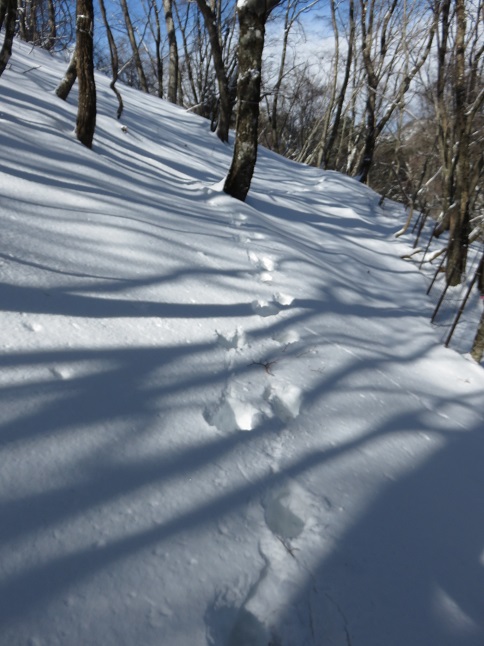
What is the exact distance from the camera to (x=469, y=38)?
17.4ft

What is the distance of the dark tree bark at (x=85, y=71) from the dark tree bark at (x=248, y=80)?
1.47m

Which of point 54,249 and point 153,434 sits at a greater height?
point 54,249

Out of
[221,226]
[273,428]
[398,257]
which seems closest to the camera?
[273,428]

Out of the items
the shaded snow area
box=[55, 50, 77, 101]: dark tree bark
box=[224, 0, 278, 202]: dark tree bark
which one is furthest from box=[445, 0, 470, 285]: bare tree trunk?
box=[55, 50, 77, 101]: dark tree bark

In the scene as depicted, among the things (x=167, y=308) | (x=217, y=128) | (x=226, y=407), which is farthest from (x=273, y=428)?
(x=217, y=128)

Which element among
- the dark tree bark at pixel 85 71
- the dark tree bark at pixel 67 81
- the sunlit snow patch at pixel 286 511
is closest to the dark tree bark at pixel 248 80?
the dark tree bark at pixel 85 71

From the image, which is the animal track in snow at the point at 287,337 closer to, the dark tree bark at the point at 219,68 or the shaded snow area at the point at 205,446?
the shaded snow area at the point at 205,446

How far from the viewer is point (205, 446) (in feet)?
4.59

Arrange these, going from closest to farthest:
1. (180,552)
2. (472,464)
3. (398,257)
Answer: (180,552), (472,464), (398,257)

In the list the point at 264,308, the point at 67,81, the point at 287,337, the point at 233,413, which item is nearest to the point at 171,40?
the point at 67,81

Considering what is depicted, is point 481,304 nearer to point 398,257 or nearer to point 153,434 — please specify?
point 398,257

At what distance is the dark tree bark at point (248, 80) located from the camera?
3.82 m

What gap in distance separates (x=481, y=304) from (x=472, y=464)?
3878 millimetres

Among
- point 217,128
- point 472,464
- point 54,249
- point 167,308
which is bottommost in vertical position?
point 472,464
